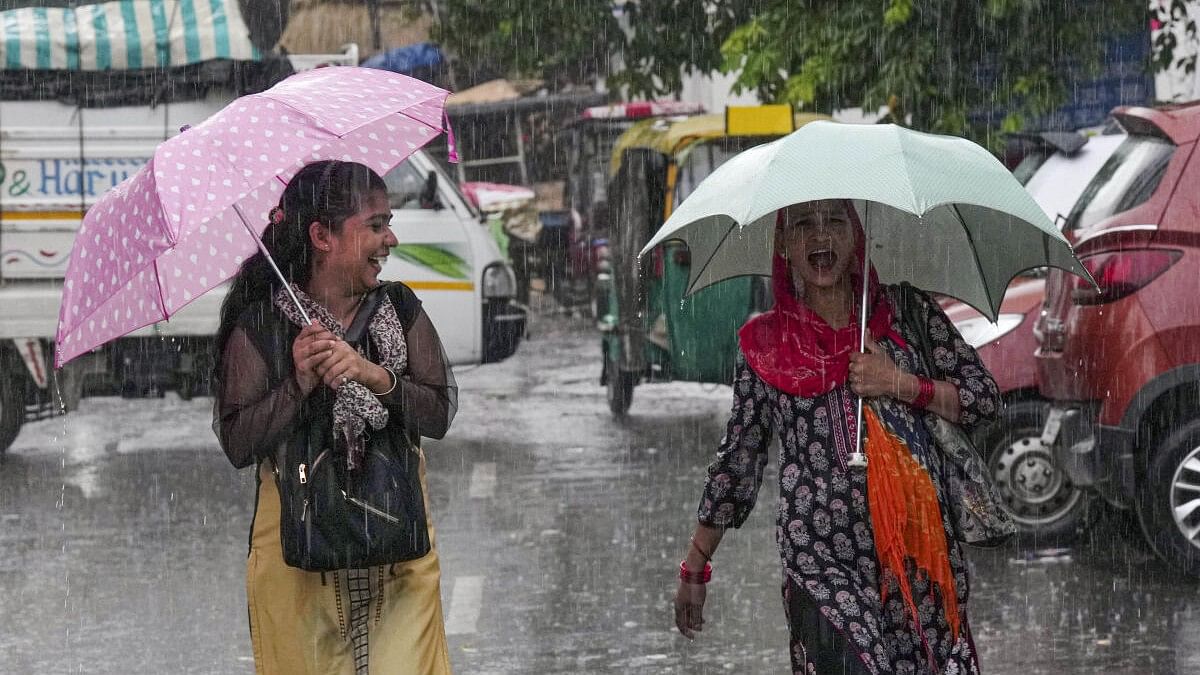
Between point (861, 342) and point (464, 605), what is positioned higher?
point (861, 342)

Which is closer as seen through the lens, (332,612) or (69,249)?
(332,612)

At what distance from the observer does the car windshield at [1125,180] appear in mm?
7406

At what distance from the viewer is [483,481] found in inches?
418

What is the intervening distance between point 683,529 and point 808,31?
220 inches

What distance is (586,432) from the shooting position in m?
12.7

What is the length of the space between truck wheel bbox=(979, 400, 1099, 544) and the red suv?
68 cm

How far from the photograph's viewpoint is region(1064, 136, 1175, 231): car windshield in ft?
24.3

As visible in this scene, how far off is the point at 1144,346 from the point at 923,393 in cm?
367

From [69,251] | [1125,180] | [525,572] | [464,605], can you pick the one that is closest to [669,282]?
[69,251]

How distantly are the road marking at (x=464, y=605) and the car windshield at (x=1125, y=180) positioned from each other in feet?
9.39

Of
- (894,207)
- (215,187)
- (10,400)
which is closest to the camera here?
(215,187)

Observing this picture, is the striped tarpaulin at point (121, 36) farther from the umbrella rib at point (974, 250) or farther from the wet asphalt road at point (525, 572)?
the umbrella rib at point (974, 250)

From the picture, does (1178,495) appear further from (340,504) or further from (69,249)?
(69,249)

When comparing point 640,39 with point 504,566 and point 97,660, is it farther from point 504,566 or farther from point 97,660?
point 97,660
